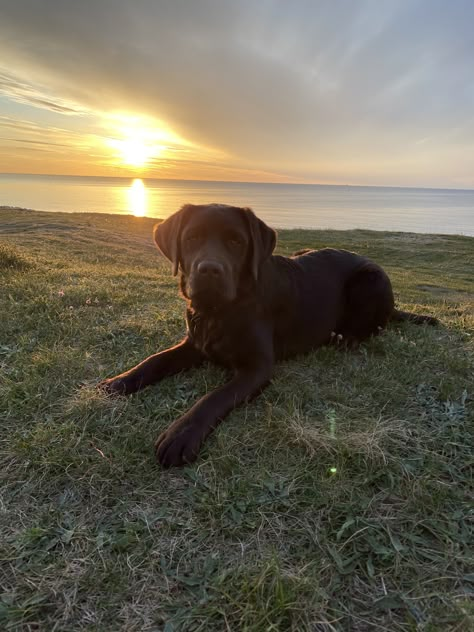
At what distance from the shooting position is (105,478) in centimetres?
220

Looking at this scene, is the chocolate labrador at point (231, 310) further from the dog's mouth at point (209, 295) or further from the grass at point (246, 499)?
the grass at point (246, 499)

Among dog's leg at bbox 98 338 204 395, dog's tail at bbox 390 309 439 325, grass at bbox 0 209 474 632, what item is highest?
dog's tail at bbox 390 309 439 325

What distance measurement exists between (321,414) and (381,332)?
189cm

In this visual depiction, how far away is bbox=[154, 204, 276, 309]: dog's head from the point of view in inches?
122

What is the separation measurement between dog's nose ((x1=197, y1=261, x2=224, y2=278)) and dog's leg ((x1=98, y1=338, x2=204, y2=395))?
0.71 m

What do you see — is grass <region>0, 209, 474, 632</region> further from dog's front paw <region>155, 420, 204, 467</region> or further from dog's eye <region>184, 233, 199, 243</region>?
dog's eye <region>184, 233, 199, 243</region>

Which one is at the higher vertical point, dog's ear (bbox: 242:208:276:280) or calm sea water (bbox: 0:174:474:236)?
calm sea water (bbox: 0:174:474:236)

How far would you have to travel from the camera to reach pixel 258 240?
11.2 feet

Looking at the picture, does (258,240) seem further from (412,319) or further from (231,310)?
(412,319)

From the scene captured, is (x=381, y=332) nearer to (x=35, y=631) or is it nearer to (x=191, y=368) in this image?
(x=191, y=368)

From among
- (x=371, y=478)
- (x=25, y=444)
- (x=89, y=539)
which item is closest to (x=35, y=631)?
(x=89, y=539)

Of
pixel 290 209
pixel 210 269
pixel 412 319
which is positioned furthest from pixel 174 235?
pixel 290 209

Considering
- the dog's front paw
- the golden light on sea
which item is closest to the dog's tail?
the dog's front paw

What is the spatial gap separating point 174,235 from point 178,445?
1.83 meters
